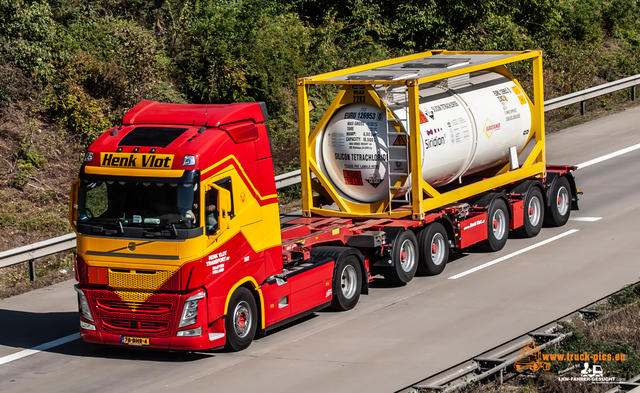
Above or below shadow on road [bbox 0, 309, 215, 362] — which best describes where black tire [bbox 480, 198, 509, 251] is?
above

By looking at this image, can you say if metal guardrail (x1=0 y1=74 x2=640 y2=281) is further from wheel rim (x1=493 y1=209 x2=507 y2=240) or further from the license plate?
wheel rim (x1=493 y1=209 x2=507 y2=240)

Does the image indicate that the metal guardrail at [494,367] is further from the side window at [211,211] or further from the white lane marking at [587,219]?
the white lane marking at [587,219]

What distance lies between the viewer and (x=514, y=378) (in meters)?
10.1

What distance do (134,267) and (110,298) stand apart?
60 centimetres

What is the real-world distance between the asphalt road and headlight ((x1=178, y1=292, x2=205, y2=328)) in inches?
25.8

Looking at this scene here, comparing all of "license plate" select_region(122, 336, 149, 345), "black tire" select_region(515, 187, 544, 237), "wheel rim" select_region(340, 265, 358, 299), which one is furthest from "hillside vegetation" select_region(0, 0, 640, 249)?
"wheel rim" select_region(340, 265, 358, 299)

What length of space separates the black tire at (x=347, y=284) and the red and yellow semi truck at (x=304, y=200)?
0.03 metres

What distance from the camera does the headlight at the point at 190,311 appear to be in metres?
11.1

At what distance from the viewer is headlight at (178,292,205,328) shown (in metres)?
11.1

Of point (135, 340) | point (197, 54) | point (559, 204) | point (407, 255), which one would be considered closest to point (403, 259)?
point (407, 255)

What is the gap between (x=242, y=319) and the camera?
11930 mm

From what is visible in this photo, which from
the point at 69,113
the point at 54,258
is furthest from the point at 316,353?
the point at 69,113

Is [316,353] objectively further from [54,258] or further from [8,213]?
[8,213]

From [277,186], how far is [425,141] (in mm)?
5779
